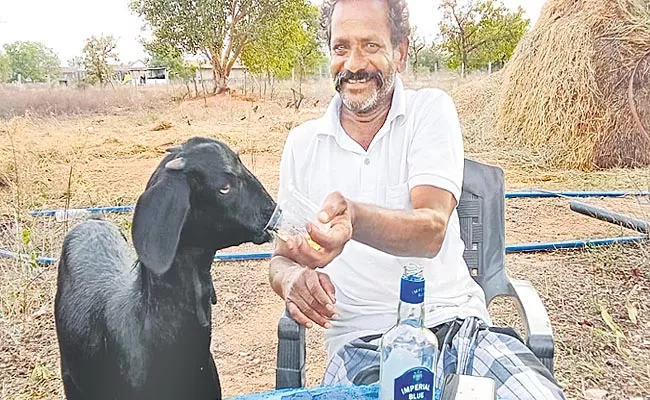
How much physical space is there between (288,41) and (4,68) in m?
0.82

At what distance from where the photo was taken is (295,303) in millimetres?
1188

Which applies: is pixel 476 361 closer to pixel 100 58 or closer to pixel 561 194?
pixel 100 58

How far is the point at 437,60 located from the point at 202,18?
1184 mm

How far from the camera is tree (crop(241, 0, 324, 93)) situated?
159 centimetres

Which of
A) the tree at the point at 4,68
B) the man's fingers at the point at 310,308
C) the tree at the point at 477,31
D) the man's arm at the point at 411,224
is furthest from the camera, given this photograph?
the tree at the point at 477,31

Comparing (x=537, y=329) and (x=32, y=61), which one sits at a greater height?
(x=32, y=61)

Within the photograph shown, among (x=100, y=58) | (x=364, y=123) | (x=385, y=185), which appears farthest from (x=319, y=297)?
(x=100, y=58)

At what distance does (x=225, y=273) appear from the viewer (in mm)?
2488

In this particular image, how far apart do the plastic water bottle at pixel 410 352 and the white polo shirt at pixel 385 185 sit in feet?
1.44

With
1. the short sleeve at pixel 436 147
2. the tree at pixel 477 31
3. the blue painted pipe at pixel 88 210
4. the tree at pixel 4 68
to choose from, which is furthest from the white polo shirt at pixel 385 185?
the tree at pixel 477 31

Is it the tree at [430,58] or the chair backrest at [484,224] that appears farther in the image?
the tree at [430,58]

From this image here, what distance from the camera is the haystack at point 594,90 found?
14.8 feet

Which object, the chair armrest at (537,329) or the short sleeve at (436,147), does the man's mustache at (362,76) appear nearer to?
the short sleeve at (436,147)

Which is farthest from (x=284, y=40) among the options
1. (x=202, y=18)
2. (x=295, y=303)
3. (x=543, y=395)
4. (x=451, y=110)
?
(x=543, y=395)
